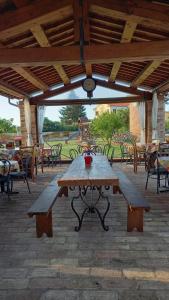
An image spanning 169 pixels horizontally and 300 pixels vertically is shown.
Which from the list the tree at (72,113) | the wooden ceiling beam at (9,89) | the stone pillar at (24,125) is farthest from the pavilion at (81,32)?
the tree at (72,113)

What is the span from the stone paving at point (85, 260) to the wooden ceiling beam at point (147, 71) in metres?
3.49

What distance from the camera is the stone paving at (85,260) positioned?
2164 millimetres

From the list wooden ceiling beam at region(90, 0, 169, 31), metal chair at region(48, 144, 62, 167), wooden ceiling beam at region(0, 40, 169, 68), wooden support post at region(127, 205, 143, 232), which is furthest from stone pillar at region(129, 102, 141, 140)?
wooden support post at region(127, 205, 143, 232)

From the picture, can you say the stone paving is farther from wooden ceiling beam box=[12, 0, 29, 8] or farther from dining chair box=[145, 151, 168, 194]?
wooden ceiling beam box=[12, 0, 29, 8]

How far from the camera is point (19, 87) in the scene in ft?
28.6

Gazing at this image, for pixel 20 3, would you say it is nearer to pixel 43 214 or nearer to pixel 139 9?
pixel 139 9

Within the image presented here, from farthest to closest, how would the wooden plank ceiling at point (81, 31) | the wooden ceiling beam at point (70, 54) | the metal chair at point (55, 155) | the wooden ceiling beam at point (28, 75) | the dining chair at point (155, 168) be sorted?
the metal chair at point (55, 155) → the wooden ceiling beam at point (28, 75) → the dining chair at point (155, 168) → the wooden ceiling beam at point (70, 54) → the wooden plank ceiling at point (81, 31)

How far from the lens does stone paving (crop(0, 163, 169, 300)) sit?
2164mm

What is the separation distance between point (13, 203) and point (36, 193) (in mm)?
741

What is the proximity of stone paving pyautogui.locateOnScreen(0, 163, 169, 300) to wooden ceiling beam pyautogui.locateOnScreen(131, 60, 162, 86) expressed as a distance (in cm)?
349

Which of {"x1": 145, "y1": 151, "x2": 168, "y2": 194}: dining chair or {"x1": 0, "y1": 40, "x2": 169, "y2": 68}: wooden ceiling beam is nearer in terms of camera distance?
{"x1": 0, "y1": 40, "x2": 169, "y2": 68}: wooden ceiling beam

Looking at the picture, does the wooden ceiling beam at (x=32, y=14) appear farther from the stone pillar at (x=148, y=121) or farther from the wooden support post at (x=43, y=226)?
the stone pillar at (x=148, y=121)

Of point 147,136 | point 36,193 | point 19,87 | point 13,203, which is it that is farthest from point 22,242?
point 147,136

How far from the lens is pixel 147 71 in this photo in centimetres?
702
